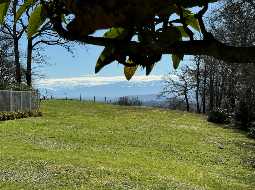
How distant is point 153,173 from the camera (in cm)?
1748

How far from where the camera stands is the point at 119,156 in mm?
21422

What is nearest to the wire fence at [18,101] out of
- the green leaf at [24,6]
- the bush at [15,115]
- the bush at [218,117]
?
the bush at [15,115]

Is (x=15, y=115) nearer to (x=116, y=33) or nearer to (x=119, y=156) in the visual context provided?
(x=119, y=156)

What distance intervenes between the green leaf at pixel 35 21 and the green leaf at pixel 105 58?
0.55ft

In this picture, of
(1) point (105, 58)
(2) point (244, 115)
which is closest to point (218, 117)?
(2) point (244, 115)

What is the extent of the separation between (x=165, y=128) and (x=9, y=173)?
74.4 feet

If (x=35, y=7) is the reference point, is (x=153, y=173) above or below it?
below

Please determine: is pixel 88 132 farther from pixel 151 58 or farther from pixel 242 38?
pixel 151 58

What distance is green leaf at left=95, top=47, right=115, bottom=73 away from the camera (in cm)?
135

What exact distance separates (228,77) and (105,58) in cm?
6343

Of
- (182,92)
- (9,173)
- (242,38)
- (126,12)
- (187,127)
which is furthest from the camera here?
(182,92)

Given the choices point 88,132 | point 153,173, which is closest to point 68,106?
point 88,132

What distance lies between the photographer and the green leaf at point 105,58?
135cm

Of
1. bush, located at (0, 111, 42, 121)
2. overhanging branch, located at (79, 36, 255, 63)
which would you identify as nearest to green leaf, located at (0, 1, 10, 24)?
overhanging branch, located at (79, 36, 255, 63)
